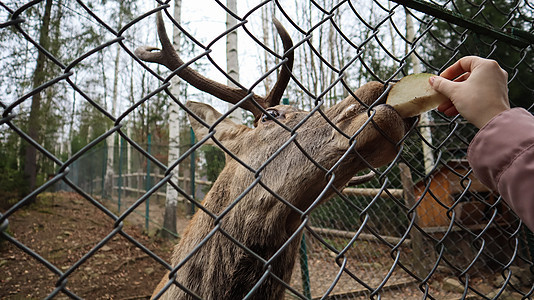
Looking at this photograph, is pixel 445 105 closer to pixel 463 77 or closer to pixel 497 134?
pixel 463 77

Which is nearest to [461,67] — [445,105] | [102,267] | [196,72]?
[445,105]

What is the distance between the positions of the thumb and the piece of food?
18mm

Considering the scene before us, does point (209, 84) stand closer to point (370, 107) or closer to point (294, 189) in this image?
point (294, 189)

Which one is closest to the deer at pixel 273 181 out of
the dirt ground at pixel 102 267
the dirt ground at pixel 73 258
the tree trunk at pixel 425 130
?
the dirt ground at pixel 102 267

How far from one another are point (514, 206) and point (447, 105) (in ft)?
1.39

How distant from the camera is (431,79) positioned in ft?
3.74

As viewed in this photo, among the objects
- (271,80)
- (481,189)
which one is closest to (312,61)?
(271,80)

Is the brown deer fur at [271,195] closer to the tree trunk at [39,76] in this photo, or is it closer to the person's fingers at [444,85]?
the person's fingers at [444,85]

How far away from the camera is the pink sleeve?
2.97 feet

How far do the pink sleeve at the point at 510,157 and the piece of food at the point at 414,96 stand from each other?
19 centimetres

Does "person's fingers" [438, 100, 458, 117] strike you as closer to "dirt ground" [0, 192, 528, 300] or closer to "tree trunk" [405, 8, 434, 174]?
"dirt ground" [0, 192, 528, 300]

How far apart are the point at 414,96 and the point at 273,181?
2.82ft

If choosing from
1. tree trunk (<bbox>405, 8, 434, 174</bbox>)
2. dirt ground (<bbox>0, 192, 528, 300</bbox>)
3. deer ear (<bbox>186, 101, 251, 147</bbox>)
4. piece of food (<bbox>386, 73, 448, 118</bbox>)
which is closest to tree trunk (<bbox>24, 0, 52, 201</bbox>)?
dirt ground (<bbox>0, 192, 528, 300</bbox>)

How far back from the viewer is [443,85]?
1097 millimetres
